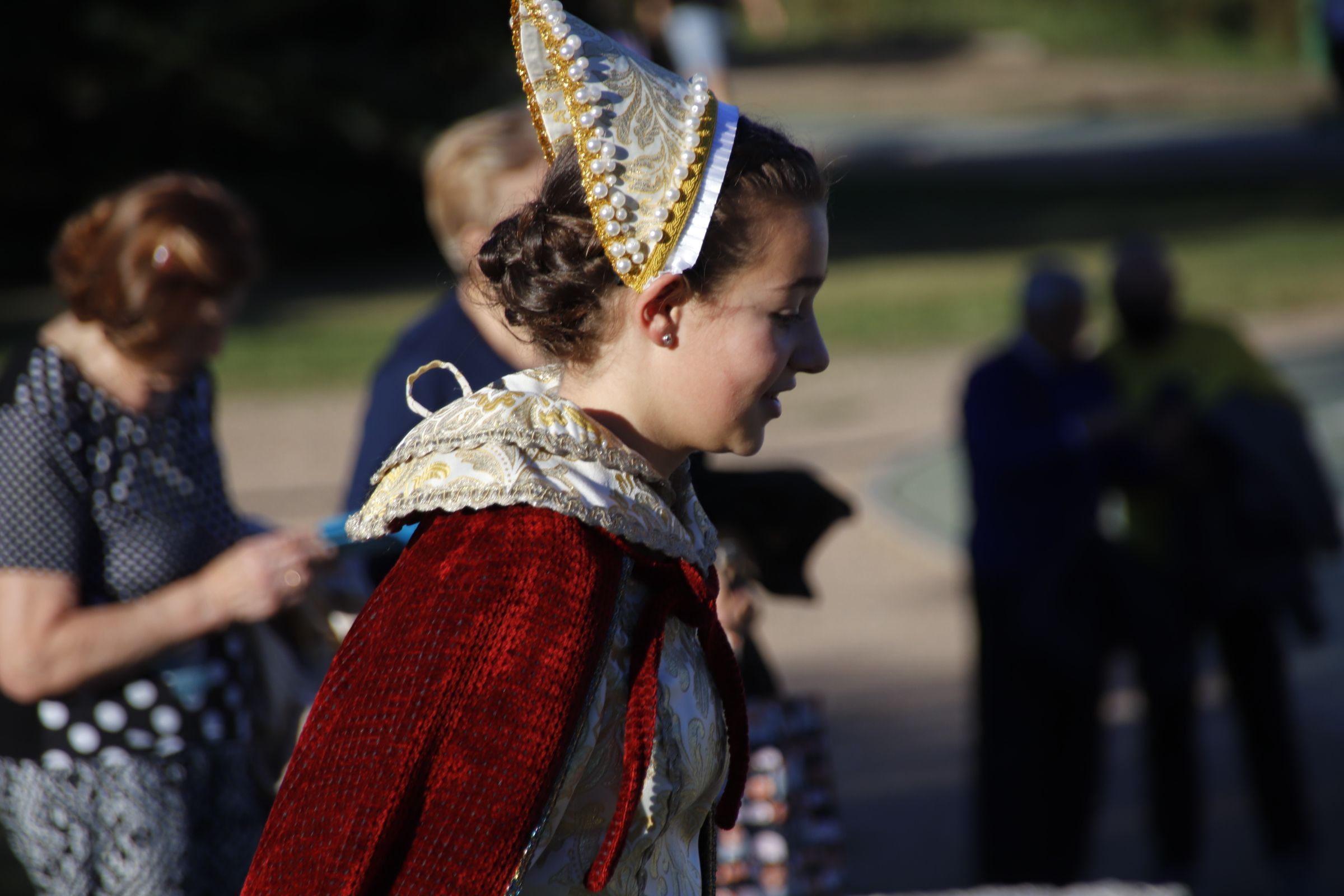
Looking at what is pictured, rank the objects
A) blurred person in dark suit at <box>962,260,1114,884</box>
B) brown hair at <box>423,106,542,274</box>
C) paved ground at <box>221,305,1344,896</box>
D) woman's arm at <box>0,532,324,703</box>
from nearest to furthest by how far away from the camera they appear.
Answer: woman's arm at <box>0,532,324,703</box> → brown hair at <box>423,106,542,274</box> → blurred person in dark suit at <box>962,260,1114,884</box> → paved ground at <box>221,305,1344,896</box>

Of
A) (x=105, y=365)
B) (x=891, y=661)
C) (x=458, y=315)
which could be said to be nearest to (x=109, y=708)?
(x=105, y=365)

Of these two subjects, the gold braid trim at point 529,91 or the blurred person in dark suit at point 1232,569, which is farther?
the blurred person in dark suit at point 1232,569

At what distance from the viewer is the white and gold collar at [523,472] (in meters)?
1.46

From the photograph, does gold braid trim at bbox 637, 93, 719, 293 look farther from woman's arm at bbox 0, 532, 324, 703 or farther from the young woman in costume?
woman's arm at bbox 0, 532, 324, 703

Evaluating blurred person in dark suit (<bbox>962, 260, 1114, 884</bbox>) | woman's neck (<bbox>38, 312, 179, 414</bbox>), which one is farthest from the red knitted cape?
blurred person in dark suit (<bbox>962, 260, 1114, 884</bbox>)

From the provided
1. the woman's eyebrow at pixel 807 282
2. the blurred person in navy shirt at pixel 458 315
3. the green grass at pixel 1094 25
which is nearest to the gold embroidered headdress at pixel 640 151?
the woman's eyebrow at pixel 807 282

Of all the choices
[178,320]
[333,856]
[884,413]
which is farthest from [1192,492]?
[884,413]

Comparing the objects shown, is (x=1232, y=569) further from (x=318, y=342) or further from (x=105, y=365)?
(x=318, y=342)

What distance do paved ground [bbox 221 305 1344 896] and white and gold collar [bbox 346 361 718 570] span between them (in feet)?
11.5

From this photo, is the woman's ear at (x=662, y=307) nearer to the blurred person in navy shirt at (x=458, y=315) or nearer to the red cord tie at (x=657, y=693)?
the red cord tie at (x=657, y=693)

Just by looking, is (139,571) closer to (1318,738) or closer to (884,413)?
(1318,738)

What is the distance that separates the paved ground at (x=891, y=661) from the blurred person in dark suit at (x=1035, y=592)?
339 millimetres

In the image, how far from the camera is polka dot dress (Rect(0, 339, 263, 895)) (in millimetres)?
2408

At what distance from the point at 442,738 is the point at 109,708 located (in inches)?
53.4
